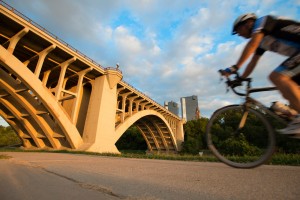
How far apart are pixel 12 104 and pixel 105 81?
10430 mm

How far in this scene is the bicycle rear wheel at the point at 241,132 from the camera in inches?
122

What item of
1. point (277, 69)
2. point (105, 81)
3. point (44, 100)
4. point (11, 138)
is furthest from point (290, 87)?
point (11, 138)

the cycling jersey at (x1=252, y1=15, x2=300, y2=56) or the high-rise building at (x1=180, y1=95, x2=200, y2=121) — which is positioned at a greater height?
the high-rise building at (x1=180, y1=95, x2=200, y2=121)

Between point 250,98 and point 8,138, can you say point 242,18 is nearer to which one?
point 250,98

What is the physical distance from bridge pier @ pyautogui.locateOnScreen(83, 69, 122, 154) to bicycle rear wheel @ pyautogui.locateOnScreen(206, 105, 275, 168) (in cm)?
1913

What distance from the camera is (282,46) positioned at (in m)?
2.65

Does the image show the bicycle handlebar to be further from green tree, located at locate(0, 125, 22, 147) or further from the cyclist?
green tree, located at locate(0, 125, 22, 147)

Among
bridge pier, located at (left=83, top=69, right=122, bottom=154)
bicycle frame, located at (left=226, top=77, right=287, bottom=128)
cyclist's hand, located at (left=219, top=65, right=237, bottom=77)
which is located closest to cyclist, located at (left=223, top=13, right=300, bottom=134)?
cyclist's hand, located at (left=219, top=65, right=237, bottom=77)

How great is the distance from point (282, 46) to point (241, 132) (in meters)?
1.61

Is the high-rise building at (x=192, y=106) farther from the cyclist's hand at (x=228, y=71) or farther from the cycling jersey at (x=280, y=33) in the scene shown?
the cycling jersey at (x=280, y=33)

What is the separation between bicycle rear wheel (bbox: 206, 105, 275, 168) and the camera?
309 cm

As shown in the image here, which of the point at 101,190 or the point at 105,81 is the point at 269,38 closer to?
the point at 101,190

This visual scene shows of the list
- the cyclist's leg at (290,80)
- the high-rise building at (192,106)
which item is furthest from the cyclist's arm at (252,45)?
the high-rise building at (192,106)

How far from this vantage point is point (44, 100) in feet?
57.1
